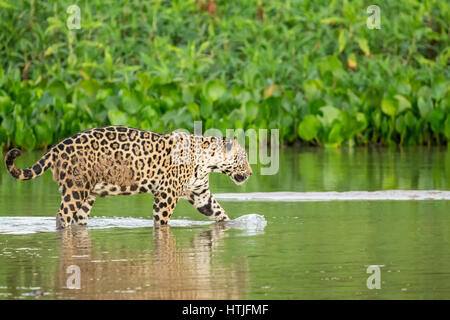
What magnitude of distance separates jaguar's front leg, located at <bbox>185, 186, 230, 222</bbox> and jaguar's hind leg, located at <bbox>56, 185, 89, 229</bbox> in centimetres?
104

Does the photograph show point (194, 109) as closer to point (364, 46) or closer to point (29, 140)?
point (29, 140)

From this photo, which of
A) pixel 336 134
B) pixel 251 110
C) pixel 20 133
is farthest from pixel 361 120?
pixel 20 133

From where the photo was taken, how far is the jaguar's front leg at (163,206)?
1070 centimetres

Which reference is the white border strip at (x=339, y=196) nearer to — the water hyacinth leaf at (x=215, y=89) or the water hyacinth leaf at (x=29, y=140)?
the water hyacinth leaf at (x=29, y=140)

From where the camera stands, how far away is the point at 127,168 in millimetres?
10758

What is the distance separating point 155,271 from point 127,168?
8.94 ft

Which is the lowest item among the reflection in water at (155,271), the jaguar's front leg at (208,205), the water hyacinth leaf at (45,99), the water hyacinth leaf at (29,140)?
the reflection in water at (155,271)

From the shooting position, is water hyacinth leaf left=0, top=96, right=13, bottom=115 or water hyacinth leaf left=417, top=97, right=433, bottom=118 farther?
water hyacinth leaf left=417, top=97, right=433, bottom=118

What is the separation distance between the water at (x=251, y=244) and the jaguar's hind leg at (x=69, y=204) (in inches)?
4.4

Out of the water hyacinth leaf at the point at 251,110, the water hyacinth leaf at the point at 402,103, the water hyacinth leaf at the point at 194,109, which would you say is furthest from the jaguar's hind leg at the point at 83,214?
the water hyacinth leaf at the point at 402,103

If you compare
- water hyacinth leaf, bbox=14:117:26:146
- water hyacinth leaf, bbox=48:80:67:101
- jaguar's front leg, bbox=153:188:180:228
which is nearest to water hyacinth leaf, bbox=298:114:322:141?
water hyacinth leaf, bbox=48:80:67:101

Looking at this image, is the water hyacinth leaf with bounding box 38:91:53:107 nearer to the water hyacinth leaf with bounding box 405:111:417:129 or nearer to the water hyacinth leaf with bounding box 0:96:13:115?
the water hyacinth leaf with bounding box 0:96:13:115

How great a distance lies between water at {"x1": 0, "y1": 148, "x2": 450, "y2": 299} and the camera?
7.51 m
